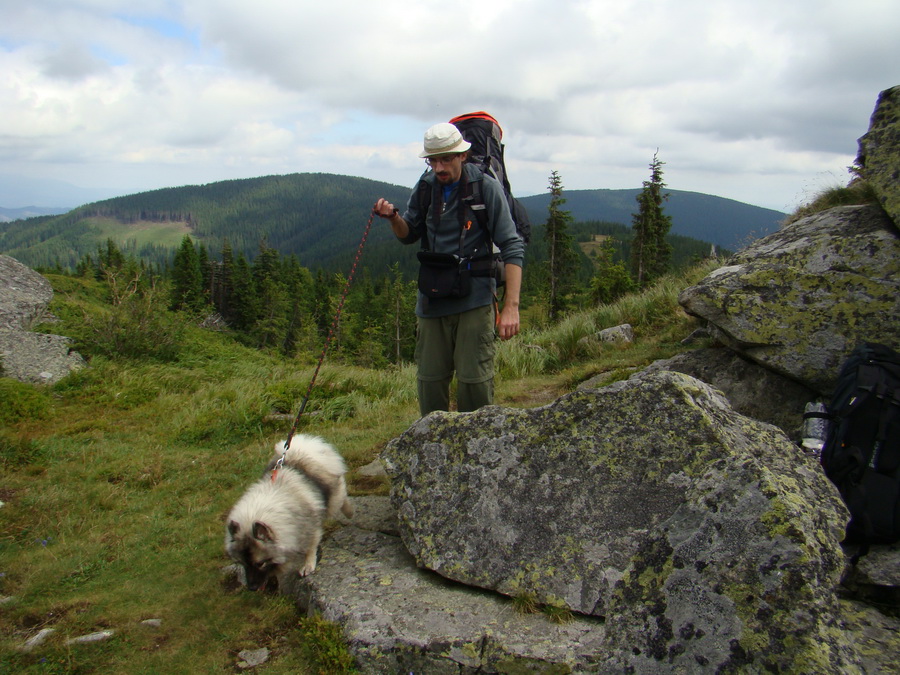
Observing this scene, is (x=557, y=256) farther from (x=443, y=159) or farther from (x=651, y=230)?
(x=443, y=159)

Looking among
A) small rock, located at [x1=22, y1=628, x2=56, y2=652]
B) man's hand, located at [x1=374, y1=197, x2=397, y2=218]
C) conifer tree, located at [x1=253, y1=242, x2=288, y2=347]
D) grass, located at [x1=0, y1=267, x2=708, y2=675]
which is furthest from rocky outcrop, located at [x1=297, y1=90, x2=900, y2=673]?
conifer tree, located at [x1=253, y1=242, x2=288, y2=347]

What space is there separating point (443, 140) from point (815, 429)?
3.65 meters

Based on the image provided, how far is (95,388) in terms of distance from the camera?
9117 millimetres

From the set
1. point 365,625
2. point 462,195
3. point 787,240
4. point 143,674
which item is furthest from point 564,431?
point 787,240

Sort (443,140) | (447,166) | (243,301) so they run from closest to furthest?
(443,140)
(447,166)
(243,301)

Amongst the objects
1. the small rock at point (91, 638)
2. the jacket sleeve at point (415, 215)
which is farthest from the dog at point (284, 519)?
the jacket sleeve at point (415, 215)

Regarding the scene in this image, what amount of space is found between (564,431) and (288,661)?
2.35 m

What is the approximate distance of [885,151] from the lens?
507cm

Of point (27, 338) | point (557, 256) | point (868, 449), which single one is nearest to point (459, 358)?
point (868, 449)

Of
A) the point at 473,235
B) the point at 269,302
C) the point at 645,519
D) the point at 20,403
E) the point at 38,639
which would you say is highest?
the point at 473,235

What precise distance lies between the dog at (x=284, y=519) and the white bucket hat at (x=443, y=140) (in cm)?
292

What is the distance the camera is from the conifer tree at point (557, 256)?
40250mm

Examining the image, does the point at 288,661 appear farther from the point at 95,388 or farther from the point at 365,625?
the point at 95,388

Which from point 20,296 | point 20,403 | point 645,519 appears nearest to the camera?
point 645,519
